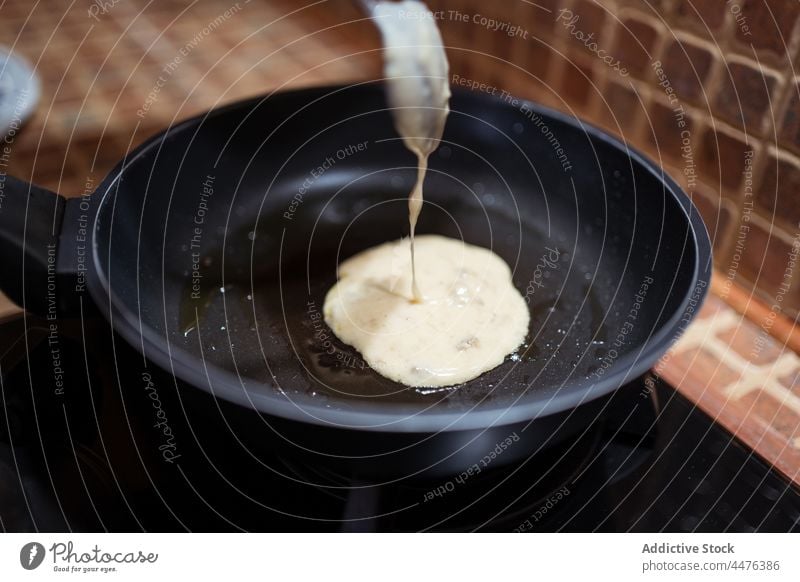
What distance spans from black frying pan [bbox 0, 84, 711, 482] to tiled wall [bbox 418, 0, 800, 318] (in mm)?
115

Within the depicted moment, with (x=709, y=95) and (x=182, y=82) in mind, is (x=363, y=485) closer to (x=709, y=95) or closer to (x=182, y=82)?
(x=709, y=95)

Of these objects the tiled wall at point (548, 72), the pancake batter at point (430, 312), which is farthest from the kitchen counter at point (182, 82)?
the pancake batter at point (430, 312)

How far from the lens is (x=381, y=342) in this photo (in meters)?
0.51

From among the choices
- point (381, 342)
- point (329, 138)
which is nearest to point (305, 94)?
point (329, 138)

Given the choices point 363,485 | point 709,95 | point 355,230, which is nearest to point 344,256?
point 355,230

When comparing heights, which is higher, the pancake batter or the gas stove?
the pancake batter

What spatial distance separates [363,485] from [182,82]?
0.56 metres

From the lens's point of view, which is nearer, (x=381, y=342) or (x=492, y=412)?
(x=492, y=412)

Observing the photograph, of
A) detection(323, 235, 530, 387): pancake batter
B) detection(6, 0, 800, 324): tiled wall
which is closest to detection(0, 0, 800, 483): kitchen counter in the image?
detection(6, 0, 800, 324): tiled wall

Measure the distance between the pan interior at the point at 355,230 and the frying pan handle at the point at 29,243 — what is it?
30 millimetres

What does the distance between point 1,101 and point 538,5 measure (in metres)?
0.55

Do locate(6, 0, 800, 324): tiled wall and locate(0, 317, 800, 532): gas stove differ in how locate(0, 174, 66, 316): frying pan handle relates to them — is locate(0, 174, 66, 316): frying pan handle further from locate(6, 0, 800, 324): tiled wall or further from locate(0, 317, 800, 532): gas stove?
locate(6, 0, 800, 324): tiled wall

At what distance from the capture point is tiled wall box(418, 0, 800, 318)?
559mm
